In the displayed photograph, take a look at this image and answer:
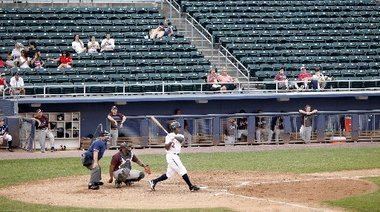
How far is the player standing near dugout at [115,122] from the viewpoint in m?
36.5

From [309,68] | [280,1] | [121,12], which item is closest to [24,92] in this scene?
[121,12]

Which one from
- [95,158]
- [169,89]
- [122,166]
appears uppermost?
[169,89]

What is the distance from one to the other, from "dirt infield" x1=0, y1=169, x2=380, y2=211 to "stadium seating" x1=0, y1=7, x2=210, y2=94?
40.7ft

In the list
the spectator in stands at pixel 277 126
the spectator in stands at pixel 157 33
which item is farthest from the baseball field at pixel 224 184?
the spectator in stands at pixel 157 33

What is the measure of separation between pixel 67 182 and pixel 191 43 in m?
19.4

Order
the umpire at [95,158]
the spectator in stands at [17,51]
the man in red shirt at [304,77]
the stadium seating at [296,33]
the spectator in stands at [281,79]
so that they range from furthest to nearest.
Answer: the stadium seating at [296,33] < the man in red shirt at [304,77] < the spectator in stands at [281,79] < the spectator in stands at [17,51] < the umpire at [95,158]

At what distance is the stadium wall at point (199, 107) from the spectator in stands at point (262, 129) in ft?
9.43

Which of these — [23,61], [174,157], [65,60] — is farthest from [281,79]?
[174,157]

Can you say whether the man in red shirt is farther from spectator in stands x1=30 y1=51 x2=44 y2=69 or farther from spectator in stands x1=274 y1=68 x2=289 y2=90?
spectator in stands x1=30 y1=51 x2=44 y2=69

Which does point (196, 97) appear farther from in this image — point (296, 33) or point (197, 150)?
point (296, 33)

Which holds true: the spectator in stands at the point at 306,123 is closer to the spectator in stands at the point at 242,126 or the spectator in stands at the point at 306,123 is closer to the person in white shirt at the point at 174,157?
the spectator in stands at the point at 242,126

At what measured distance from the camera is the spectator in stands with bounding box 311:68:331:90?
4191cm

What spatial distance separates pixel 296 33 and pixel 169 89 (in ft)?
30.5

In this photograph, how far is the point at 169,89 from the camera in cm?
4053
